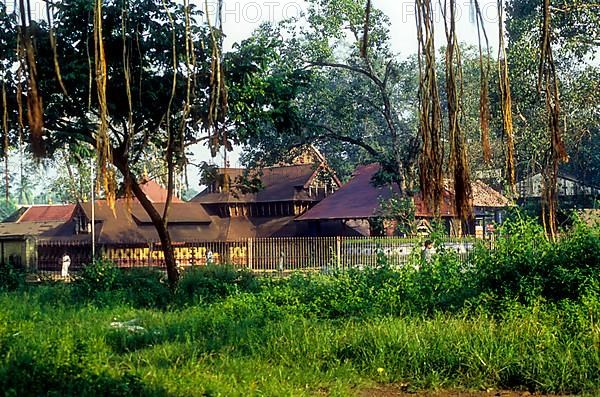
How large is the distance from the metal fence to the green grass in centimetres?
941

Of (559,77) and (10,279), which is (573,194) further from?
(10,279)

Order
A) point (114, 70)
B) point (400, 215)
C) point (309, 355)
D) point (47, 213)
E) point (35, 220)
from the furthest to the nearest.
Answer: point (47, 213)
point (35, 220)
point (400, 215)
point (114, 70)
point (309, 355)

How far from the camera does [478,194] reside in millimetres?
32500

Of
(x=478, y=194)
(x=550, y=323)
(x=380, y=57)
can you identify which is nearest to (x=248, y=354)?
(x=550, y=323)

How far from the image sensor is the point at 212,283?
14719 millimetres

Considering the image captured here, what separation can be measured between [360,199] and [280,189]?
21.6ft

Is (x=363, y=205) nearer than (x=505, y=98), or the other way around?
(x=505, y=98)

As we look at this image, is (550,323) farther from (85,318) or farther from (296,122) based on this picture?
(296,122)

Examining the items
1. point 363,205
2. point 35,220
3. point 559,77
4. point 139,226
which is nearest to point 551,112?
point 559,77

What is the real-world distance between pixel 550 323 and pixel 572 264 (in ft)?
4.63

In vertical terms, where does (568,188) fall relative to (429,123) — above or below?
above

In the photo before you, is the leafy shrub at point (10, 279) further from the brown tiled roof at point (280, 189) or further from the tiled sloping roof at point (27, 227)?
the tiled sloping roof at point (27, 227)

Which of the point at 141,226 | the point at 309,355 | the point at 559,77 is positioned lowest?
the point at 309,355

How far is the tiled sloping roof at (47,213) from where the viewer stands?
48.6 metres
